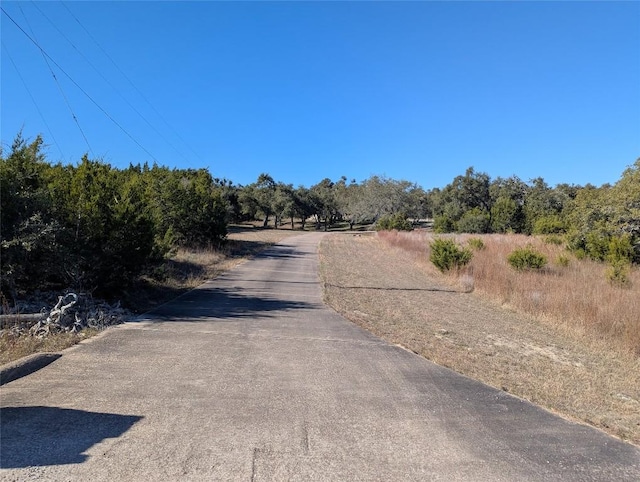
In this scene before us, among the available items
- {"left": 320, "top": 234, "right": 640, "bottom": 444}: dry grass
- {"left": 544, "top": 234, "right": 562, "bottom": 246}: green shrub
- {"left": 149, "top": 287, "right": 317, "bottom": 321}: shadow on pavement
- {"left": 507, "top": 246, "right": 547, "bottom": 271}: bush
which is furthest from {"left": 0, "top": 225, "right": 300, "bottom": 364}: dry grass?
{"left": 544, "top": 234, "right": 562, "bottom": 246}: green shrub

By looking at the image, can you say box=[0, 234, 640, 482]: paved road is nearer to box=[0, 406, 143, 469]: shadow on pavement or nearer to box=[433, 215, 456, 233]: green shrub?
box=[0, 406, 143, 469]: shadow on pavement

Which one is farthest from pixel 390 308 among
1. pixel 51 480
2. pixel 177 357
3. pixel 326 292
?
pixel 51 480

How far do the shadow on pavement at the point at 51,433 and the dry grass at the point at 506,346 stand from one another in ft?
15.6

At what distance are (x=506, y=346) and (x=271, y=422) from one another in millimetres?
6383

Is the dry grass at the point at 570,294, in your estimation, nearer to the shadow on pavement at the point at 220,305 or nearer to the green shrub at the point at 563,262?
the green shrub at the point at 563,262

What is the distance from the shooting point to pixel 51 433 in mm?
3738

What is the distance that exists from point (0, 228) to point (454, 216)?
7000 cm

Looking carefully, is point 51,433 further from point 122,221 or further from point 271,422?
point 122,221

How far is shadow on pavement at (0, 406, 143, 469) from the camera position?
3340mm

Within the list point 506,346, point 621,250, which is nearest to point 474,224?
point 621,250

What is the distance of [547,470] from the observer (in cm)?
366

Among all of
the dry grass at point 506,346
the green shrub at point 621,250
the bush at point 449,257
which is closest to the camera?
the dry grass at point 506,346

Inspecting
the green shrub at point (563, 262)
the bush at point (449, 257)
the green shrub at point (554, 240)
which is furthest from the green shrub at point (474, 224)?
the bush at point (449, 257)

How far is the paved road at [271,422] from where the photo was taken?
3.42 metres
